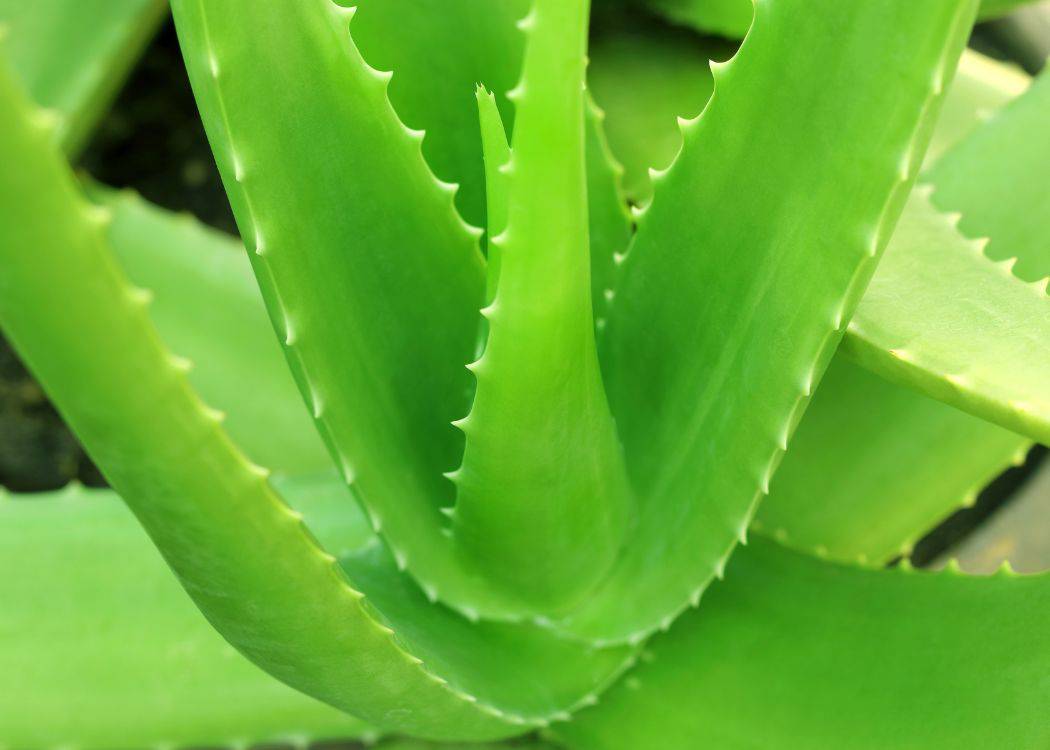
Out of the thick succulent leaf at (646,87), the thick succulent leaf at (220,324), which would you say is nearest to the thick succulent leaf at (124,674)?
the thick succulent leaf at (220,324)

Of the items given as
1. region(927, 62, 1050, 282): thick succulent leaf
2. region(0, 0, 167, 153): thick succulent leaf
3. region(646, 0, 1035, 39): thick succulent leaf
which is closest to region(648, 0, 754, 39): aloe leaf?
region(646, 0, 1035, 39): thick succulent leaf

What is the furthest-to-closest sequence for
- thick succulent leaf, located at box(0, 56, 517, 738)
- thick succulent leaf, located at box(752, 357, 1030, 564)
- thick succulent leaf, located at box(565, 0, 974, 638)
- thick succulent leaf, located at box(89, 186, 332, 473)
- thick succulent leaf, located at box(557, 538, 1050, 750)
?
thick succulent leaf, located at box(89, 186, 332, 473) → thick succulent leaf, located at box(752, 357, 1030, 564) → thick succulent leaf, located at box(557, 538, 1050, 750) → thick succulent leaf, located at box(565, 0, 974, 638) → thick succulent leaf, located at box(0, 56, 517, 738)

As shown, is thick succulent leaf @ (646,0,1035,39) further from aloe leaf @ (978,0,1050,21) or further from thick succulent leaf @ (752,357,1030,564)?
thick succulent leaf @ (752,357,1030,564)

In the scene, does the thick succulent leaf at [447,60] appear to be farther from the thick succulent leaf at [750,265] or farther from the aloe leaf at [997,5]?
the aloe leaf at [997,5]

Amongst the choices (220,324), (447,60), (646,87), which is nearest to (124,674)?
(220,324)

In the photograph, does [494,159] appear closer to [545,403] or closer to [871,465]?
[545,403]

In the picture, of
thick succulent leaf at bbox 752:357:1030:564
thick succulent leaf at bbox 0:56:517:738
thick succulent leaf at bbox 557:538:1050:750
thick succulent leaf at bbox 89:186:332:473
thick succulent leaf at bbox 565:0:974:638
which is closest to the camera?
thick succulent leaf at bbox 0:56:517:738
